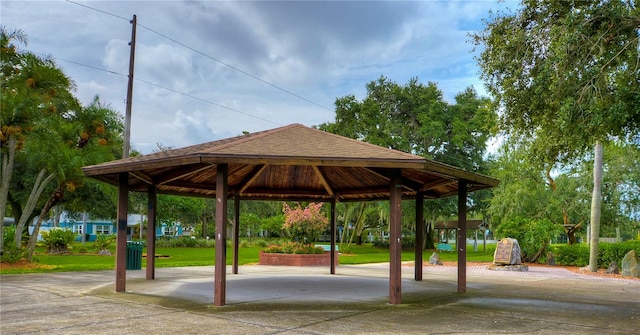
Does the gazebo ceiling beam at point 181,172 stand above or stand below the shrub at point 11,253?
above

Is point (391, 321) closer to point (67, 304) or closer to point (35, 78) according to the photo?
point (67, 304)

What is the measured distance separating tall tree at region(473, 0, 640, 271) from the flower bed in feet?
39.2

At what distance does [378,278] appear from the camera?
16.6 m

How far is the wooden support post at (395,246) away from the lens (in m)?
10.6

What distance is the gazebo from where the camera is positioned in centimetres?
994

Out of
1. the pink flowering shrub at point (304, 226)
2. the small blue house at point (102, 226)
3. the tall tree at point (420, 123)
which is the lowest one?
the small blue house at point (102, 226)

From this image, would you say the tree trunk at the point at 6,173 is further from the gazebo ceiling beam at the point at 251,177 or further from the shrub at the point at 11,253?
the gazebo ceiling beam at the point at 251,177

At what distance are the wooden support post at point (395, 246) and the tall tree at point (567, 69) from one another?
3340mm

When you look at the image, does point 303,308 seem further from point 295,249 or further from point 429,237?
point 429,237

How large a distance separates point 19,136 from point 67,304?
11.5 m

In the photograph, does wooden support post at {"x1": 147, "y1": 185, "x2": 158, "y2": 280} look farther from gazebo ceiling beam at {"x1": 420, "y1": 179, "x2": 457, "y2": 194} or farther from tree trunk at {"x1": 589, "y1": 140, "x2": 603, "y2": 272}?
tree trunk at {"x1": 589, "y1": 140, "x2": 603, "y2": 272}

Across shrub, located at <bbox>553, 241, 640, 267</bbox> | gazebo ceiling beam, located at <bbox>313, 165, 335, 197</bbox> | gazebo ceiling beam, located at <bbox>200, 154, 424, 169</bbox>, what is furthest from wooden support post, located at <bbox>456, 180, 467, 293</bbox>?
shrub, located at <bbox>553, 241, 640, 267</bbox>

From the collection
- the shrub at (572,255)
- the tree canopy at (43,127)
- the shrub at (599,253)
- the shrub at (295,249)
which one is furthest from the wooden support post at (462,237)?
the shrub at (572,255)

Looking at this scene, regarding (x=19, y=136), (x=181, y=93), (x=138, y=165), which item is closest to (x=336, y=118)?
(x=181, y=93)
